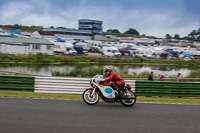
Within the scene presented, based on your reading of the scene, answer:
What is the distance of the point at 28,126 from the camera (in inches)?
285

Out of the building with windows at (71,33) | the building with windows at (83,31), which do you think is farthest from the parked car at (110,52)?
the building with windows at (71,33)

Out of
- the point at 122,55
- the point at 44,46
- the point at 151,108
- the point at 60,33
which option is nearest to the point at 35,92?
the point at 151,108

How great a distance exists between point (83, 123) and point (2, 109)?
3.00 meters

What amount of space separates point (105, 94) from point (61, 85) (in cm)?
519

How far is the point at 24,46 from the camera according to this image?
51.9 metres

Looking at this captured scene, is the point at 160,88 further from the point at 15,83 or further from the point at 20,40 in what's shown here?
the point at 20,40

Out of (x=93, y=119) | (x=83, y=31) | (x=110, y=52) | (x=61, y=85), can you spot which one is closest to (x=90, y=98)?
(x=93, y=119)

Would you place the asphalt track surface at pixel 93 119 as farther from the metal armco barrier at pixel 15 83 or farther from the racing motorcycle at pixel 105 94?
the metal armco barrier at pixel 15 83

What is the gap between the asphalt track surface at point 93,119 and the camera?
23.7 feet

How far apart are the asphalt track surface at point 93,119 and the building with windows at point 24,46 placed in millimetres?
41992

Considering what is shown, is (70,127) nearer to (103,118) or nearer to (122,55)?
(103,118)

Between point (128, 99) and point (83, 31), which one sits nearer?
point (128, 99)

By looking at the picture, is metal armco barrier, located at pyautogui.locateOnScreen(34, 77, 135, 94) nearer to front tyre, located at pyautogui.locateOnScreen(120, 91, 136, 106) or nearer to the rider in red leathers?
front tyre, located at pyautogui.locateOnScreen(120, 91, 136, 106)

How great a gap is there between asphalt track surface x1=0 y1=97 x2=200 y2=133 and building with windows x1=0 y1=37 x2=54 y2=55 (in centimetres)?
4199
